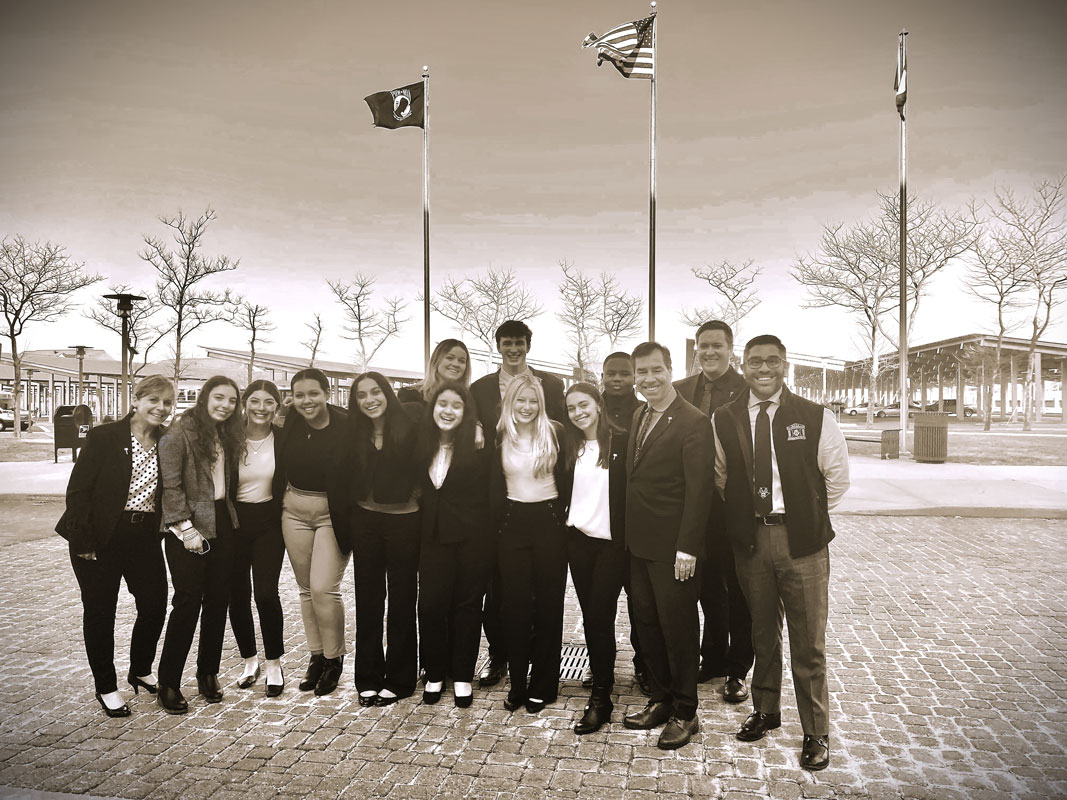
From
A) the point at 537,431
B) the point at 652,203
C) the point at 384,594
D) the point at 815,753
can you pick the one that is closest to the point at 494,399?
the point at 537,431

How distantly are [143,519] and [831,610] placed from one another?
17.1 ft

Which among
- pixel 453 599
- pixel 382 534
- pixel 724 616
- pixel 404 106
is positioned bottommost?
pixel 724 616

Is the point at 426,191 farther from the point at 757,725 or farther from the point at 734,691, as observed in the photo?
the point at 757,725

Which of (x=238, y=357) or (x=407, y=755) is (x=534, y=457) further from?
(x=238, y=357)

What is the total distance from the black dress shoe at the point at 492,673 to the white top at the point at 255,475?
5.77 feet

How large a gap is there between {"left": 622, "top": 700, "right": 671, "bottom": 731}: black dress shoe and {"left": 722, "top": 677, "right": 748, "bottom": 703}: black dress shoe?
0.49 metres

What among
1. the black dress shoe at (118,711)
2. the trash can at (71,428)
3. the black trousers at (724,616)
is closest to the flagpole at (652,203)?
the black trousers at (724,616)

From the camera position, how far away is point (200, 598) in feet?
13.5

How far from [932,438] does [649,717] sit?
16250 millimetres

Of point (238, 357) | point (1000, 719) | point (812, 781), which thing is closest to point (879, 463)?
point (1000, 719)

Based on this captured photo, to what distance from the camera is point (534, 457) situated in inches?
158

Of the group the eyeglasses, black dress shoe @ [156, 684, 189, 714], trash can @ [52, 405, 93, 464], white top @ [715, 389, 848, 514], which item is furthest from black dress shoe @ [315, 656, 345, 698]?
trash can @ [52, 405, 93, 464]

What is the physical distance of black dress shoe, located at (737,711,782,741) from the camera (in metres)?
3.64

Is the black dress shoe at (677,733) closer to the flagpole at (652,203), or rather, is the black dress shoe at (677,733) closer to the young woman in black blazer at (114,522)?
the young woman in black blazer at (114,522)
